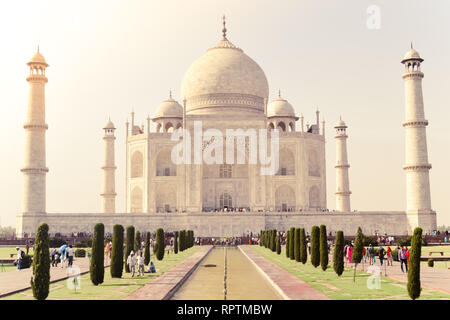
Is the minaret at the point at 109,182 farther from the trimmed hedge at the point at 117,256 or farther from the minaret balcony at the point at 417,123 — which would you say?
the trimmed hedge at the point at 117,256

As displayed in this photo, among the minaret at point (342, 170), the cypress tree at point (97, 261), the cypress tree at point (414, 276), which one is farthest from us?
the minaret at point (342, 170)

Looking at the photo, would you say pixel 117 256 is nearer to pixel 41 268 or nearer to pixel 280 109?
pixel 41 268

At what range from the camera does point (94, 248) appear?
15.2 meters

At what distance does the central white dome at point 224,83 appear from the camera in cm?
4959

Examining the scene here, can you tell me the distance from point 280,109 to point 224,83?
18.3ft

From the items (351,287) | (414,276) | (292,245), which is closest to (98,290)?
(351,287)

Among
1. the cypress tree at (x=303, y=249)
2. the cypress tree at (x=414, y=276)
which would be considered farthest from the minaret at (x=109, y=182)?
the cypress tree at (x=414, y=276)

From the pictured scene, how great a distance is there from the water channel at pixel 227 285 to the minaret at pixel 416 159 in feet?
73.1

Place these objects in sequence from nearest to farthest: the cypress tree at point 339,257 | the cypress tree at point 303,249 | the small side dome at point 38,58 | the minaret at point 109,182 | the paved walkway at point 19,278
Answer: the paved walkway at point 19,278
the cypress tree at point 339,257
the cypress tree at point 303,249
the small side dome at point 38,58
the minaret at point 109,182

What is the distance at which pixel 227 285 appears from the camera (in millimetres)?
14461
